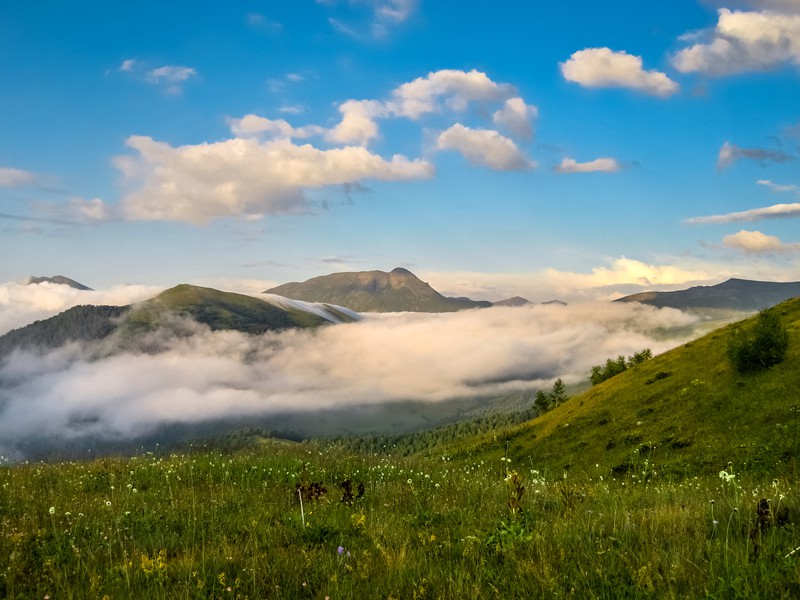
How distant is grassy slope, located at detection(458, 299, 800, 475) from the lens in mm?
29797

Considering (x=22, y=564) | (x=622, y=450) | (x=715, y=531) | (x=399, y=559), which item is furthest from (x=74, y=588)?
(x=622, y=450)

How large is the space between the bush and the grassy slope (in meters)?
0.93

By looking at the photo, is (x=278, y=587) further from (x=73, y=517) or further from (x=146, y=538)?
(x=73, y=517)

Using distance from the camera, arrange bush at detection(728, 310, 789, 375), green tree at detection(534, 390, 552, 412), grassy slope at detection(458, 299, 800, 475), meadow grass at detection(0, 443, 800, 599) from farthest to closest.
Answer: green tree at detection(534, 390, 552, 412) < bush at detection(728, 310, 789, 375) < grassy slope at detection(458, 299, 800, 475) < meadow grass at detection(0, 443, 800, 599)

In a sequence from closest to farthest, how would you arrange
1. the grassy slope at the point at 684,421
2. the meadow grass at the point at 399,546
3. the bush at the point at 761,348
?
the meadow grass at the point at 399,546
the grassy slope at the point at 684,421
the bush at the point at 761,348

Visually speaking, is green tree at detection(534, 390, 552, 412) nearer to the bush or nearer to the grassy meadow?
the bush

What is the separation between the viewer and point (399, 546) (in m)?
6.00

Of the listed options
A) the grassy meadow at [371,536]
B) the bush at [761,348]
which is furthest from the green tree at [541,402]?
the grassy meadow at [371,536]

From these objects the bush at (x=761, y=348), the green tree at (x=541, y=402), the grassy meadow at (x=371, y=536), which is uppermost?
the grassy meadow at (x=371, y=536)

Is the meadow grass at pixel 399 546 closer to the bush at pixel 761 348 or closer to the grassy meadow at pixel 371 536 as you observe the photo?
the grassy meadow at pixel 371 536

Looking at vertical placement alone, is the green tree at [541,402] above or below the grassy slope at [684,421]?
below

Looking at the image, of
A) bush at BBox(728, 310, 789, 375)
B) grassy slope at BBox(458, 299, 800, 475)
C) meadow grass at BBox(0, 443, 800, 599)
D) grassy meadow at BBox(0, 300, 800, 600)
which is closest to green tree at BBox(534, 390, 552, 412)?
grassy slope at BBox(458, 299, 800, 475)

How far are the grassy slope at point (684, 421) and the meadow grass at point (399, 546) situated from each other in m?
12.6

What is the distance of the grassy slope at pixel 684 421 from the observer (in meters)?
29.8
